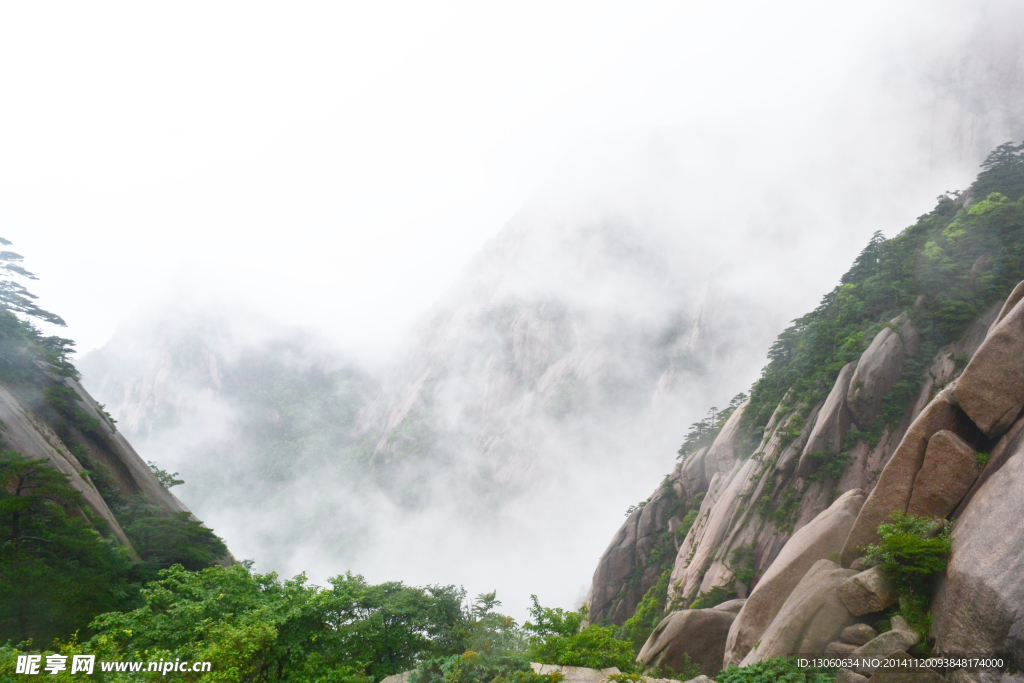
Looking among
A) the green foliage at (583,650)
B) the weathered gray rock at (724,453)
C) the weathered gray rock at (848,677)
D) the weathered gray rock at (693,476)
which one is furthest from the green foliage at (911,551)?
the weathered gray rock at (693,476)

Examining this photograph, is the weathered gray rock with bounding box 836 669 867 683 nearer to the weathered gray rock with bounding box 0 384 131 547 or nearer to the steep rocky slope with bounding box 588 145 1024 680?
the steep rocky slope with bounding box 588 145 1024 680

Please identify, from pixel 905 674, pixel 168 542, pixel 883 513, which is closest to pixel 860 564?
pixel 883 513

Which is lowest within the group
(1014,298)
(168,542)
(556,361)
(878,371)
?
(1014,298)

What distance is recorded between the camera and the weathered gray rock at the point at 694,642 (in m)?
17.6

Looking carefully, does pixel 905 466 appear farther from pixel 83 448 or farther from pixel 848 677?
pixel 83 448

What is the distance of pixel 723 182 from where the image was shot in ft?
342

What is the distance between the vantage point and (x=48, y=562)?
51.6 feet

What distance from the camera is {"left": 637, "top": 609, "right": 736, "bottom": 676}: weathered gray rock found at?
1759cm

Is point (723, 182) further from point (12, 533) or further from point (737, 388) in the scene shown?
point (12, 533)

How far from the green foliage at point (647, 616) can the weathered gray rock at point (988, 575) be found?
21267mm

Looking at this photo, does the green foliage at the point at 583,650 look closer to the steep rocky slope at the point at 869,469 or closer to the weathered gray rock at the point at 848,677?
the steep rocky slope at the point at 869,469

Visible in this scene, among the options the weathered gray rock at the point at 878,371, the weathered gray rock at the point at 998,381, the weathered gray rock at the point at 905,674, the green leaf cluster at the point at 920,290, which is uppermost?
the green leaf cluster at the point at 920,290

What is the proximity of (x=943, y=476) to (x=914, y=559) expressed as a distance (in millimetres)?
2612

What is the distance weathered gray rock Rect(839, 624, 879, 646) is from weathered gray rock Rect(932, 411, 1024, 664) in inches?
56.6
